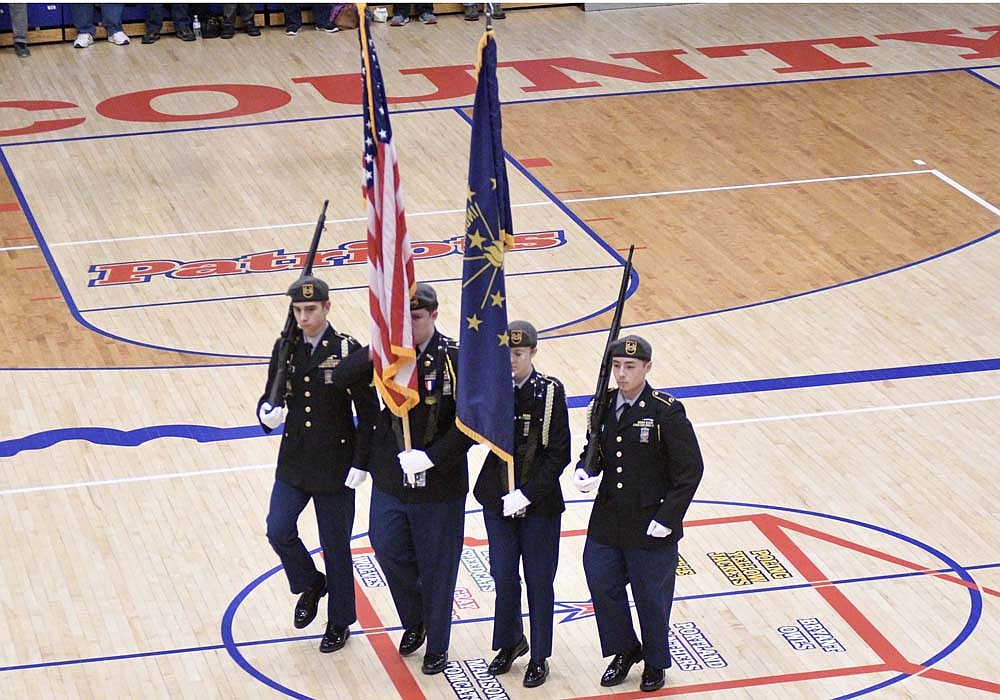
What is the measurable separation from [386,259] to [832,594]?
3316 mm

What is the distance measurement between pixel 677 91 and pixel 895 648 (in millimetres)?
12281

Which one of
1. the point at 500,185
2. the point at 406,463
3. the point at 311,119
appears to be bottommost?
the point at 311,119

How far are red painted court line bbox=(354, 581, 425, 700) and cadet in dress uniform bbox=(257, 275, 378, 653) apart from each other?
43 centimetres

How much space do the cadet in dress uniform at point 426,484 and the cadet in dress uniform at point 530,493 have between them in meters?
0.19

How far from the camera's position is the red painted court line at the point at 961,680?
28.5 ft

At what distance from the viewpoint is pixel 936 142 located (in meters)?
18.5

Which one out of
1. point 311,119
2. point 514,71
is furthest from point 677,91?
point 311,119

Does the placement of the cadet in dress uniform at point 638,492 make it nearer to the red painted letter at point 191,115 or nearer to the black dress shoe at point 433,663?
the black dress shoe at point 433,663

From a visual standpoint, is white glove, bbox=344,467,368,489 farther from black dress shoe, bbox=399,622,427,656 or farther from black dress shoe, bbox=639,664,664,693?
black dress shoe, bbox=639,664,664,693

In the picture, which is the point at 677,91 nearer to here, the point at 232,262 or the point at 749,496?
the point at 232,262

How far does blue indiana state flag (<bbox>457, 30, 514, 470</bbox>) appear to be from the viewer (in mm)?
8203

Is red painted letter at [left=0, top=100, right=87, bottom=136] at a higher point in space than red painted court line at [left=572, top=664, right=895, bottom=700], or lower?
lower

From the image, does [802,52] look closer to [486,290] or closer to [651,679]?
[486,290]

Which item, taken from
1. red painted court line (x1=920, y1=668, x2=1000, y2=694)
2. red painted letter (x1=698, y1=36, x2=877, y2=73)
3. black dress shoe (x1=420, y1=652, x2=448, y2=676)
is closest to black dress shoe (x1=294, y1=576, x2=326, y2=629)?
black dress shoe (x1=420, y1=652, x2=448, y2=676)
